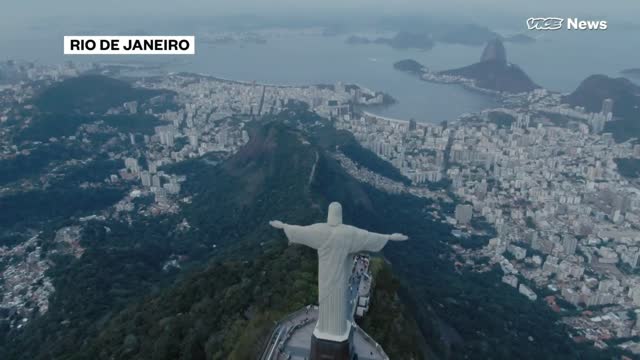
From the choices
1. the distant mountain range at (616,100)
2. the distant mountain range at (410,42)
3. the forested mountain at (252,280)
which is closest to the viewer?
the forested mountain at (252,280)

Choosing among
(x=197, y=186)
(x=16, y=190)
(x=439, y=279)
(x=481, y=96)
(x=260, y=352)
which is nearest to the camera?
(x=260, y=352)

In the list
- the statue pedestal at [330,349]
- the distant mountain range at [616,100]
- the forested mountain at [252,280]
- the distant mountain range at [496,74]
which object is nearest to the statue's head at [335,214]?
the statue pedestal at [330,349]

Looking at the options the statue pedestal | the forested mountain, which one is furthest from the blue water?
the statue pedestal

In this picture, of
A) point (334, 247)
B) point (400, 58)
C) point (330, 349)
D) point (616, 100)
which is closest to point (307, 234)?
point (334, 247)

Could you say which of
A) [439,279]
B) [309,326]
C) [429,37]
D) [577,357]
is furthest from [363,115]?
[429,37]

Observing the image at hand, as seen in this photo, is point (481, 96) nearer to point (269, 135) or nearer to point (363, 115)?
point (363, 115)

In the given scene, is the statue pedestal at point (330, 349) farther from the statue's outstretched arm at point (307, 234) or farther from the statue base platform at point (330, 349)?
the statue's outstretched arm at point (307, 234)

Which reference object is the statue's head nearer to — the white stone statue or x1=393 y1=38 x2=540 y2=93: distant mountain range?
the white stone statue
